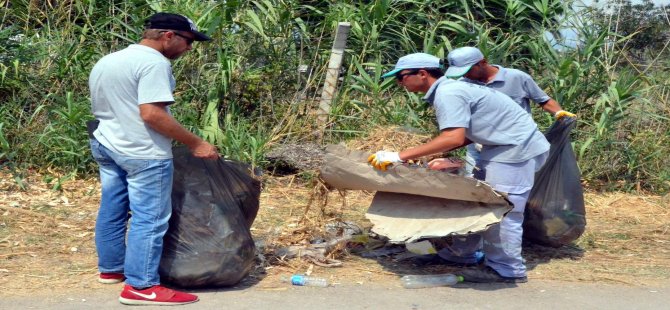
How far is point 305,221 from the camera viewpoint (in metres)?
5.70

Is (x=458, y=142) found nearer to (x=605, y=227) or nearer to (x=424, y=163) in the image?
(x=424, y=163)

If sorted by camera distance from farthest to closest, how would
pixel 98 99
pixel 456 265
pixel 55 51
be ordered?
1. pixel 55 51
2. pixel 456 265
3. pixel 98 99

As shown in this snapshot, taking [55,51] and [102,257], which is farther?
[55,51]

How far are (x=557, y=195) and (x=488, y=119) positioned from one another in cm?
106

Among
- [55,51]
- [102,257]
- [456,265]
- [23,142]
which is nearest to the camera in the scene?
[102,257]

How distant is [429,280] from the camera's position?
16.4 feet

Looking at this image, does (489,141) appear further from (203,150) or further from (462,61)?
(203,150)

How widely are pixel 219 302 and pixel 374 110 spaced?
11.6ft

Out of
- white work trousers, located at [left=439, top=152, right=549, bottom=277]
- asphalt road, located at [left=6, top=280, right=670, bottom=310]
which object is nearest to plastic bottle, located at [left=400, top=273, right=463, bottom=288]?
asphalt road, located at [left=6, top=280, right=670, bottom=310]

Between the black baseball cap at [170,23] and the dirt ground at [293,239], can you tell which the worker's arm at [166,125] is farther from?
the dirt ground at [293,239]

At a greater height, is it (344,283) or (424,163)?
(424,163)

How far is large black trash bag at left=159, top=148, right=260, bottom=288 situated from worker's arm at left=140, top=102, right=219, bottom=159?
240mm

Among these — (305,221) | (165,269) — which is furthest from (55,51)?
(165,269)

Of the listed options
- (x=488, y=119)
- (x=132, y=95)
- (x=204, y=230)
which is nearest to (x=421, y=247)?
(x=488, y=119)
